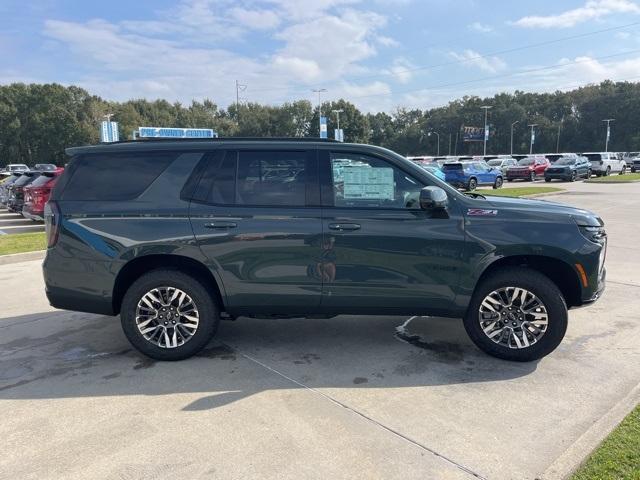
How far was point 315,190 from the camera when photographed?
4320mm

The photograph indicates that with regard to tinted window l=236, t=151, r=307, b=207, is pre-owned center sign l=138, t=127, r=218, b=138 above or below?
above

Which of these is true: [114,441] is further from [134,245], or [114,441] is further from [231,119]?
[231,119]

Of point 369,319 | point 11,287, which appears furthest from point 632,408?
point 11,287

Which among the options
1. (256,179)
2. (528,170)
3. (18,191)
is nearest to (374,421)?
(256,179)

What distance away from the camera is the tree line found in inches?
3359

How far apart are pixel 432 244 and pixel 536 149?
12481 cm

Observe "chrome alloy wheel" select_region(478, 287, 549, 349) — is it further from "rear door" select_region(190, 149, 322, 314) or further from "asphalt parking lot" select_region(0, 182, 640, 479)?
"rear door" select_region(190, 149, 322, 314)

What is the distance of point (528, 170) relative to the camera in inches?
1339

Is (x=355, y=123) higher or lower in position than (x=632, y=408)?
higher

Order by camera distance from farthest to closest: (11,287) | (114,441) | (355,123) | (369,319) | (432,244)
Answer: (355,123) → (11,287) → (369,319) → (432,244) → (114,441)

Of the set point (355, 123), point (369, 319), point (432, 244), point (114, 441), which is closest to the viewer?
point (114, 441)

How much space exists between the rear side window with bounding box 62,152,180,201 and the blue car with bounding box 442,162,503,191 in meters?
23.3

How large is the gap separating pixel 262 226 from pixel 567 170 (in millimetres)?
32694

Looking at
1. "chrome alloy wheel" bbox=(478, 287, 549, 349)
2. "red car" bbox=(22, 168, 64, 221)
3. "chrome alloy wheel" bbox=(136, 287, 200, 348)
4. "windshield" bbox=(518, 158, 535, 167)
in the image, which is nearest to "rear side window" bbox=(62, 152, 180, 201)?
"chrome alloy wheel" bbox=(136, 287, 200, 348)
